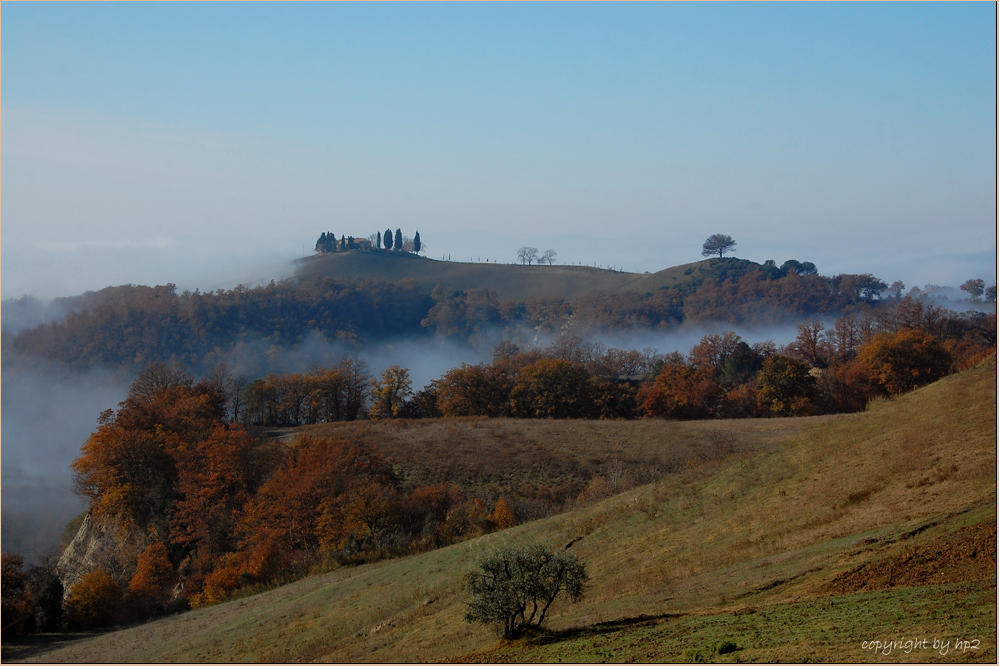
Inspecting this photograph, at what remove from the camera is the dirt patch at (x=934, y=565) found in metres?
13.0

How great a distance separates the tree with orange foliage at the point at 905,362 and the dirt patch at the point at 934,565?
75.5 metres

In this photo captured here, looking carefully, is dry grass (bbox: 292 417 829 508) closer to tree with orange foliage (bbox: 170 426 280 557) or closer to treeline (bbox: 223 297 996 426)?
tree with orange foliage (bbox: 170 426 280 557)

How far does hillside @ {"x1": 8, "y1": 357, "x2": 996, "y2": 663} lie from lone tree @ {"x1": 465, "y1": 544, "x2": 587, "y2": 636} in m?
0.64

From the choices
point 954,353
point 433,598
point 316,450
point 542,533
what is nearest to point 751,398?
point 954,353

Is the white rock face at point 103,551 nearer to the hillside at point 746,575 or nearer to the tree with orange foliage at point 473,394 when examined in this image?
the hillside at point 746,575

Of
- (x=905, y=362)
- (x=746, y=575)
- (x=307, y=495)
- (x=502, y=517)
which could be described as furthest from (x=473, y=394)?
(x=746, y=575)

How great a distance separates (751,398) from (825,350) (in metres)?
25.6

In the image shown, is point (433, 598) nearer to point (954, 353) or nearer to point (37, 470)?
point (954, 353)

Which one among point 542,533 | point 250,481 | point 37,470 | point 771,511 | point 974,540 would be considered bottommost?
point 37,470

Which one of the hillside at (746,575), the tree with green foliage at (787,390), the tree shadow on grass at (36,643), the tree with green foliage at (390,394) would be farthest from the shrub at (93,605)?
the tree with green foliage at (787,390)

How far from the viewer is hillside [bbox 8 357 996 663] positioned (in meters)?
12.1

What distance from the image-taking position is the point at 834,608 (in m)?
12.6

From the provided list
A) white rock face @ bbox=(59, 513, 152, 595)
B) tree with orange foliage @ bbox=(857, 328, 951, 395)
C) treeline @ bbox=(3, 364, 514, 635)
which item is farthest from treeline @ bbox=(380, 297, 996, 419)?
white rock face @ bbox=(59, 513, 152, 595)

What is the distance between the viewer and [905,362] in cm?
8381
